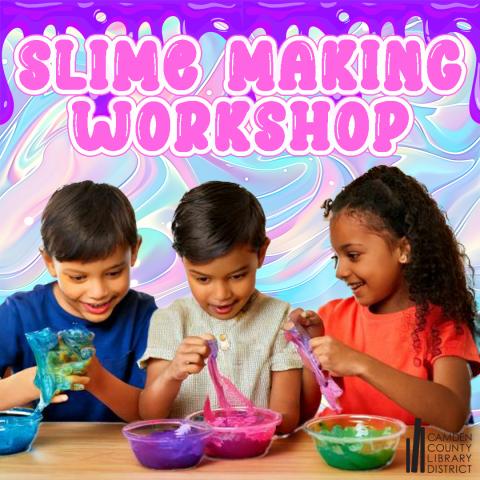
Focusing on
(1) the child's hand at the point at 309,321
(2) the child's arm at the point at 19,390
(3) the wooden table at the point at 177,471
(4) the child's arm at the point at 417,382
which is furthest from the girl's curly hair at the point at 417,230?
(2) the child's arm at the point at 19,390

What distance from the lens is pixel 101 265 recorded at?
172cm

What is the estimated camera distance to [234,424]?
1480 millimetres

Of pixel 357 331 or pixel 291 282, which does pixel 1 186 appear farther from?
pixel 357 331

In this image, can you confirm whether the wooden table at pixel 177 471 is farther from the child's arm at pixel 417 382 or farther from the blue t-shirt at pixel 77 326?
the blue t-shirt at pixel 77 326

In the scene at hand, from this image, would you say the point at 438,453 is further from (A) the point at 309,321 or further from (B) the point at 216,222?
(B) the point at 216,222

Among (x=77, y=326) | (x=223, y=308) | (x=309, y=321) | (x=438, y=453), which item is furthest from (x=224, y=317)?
(x=438, y=453)

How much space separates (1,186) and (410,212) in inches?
80.6

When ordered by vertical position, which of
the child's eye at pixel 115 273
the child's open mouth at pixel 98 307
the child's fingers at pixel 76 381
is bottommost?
the child's fingers at pixel 76 381

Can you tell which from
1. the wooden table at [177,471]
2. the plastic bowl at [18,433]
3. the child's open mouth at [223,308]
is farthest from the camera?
the child's open mouth at [223,308]

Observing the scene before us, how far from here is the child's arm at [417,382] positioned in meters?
1.48

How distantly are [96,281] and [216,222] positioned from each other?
291 millimetres

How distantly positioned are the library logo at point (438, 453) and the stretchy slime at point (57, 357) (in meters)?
0.58

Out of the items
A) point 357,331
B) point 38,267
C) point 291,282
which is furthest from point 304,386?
point 38,267

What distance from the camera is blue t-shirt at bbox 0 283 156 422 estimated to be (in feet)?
6.21
